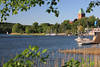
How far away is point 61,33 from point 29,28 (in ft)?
83.0

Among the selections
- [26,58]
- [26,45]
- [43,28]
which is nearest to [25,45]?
[26,45]

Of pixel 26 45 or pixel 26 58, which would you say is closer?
pixel 26 58

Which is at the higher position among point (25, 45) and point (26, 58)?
point (26, 58)

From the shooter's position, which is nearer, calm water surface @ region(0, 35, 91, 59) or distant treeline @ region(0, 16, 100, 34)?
calm water surface @ region(0, 35, 91, 59)

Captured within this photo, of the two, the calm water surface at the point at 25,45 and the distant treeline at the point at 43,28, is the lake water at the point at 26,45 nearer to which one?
the calm water surface at the point at 25,45

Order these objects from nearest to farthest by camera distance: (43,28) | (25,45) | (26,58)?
(26,58)
(25,45)
(43,28)

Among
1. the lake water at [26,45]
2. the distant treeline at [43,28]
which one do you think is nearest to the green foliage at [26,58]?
the lake water at [26,45]

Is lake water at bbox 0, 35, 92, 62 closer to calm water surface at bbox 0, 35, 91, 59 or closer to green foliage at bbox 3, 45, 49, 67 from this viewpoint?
calm water surface at bbox 0, 35, 91, 59

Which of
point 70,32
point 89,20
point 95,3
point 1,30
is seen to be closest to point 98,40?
point 95,3

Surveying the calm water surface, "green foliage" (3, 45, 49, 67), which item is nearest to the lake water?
the calm water surface

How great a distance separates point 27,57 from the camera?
2.33 meters

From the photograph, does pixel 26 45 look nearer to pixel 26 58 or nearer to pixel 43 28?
pixel 26 58

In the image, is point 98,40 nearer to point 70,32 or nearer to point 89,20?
point 89,20

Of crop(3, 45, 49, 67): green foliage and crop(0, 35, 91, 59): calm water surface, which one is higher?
crop(3, 45, 49, 67): green foliage
